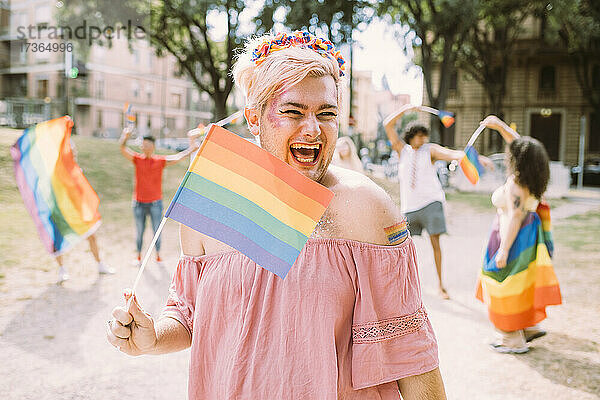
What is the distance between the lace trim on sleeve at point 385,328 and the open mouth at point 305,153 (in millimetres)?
460

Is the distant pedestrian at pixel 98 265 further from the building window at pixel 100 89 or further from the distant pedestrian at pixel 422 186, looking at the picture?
the building window at pixel 100 89

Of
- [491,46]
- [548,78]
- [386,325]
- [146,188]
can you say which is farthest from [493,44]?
[386,325]

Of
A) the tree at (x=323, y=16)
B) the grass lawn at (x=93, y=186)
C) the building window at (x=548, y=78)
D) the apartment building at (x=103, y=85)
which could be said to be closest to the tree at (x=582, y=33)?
the building window at (x=548, y=78)

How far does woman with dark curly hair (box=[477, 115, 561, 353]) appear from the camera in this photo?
16.2ft

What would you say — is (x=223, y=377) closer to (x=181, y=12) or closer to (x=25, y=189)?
(x=25, y=189)

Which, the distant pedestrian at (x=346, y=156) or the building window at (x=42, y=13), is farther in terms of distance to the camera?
the building window at (x=42, y=13)

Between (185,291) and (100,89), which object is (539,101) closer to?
(100,89)

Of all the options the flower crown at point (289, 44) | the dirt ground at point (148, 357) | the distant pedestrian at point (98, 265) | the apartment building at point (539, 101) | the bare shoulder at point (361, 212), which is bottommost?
the dirt ground at point (148, 357)

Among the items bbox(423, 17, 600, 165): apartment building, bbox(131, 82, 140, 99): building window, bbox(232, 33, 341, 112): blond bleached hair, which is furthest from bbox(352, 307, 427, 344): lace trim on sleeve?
bbox(131, 82, 140, 99): building window

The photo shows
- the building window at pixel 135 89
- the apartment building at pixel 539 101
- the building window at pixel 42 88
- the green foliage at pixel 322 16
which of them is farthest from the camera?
the building window at pixel 135 89

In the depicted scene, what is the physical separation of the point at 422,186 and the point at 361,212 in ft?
18.0

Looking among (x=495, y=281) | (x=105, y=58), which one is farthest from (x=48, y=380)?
(x=105, y=58)

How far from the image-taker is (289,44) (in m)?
1.58

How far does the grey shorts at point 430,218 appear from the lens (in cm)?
669
